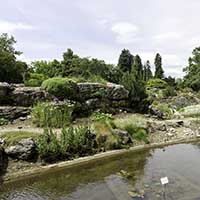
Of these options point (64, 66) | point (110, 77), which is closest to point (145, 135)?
point (64, 66)

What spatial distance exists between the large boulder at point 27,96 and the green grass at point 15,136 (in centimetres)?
536

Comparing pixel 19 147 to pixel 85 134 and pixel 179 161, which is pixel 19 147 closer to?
pixel 85 134

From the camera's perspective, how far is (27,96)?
19547 millimetres

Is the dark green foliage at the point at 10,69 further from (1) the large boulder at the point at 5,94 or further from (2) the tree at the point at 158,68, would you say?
(2) the tree at the point at 158,68

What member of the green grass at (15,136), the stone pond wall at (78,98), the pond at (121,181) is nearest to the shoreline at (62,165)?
the pond at (121,181)

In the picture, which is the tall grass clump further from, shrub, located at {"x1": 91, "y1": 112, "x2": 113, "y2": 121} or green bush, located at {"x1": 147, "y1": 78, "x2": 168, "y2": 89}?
green bush, located at {"x1": 147, "y1": 78, "x2": 168, "y2": 89}

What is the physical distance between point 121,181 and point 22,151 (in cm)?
414

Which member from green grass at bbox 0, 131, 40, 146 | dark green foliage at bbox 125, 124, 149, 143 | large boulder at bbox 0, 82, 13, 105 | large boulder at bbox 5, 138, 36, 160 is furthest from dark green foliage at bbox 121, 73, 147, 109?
large boulder at bbox 5, 138, 36, 160

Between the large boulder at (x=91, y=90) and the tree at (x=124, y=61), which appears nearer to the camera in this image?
the large boulder at (x=91, y=90)

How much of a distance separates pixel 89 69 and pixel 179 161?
27943 millimetres

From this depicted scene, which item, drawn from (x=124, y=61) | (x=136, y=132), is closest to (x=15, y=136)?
(x=136, y=132)

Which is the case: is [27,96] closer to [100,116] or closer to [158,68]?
[100,116]

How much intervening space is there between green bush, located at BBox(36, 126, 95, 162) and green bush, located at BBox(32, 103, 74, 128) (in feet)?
7.31

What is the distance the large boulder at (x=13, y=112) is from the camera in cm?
1792
